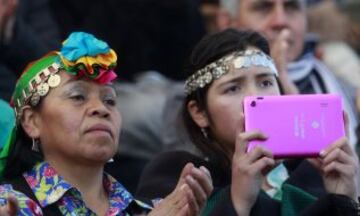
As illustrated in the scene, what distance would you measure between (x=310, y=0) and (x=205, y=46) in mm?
3595

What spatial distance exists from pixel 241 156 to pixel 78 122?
691 mm

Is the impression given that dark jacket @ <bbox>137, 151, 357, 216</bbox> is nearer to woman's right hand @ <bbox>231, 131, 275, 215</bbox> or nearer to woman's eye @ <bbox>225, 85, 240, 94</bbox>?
woman's right hand @ <bbox>231, 131, 275, 215</bbox>

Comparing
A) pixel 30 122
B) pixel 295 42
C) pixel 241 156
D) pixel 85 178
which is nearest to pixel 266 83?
pixel 241 156

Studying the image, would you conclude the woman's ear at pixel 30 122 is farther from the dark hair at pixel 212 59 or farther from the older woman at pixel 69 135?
the dark hair at pixel 212 59

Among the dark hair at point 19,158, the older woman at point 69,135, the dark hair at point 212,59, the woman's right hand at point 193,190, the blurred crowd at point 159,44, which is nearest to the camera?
the woman's right hand at point 193,190

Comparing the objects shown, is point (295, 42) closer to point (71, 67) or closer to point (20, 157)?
point (71, 67)

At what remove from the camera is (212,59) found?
18.1ft

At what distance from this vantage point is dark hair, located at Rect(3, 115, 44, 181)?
503 centimetres

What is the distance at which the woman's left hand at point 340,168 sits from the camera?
4812 millimetres

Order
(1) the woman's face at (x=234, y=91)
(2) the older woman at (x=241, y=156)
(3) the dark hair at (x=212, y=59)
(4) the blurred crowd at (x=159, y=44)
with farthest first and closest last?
(4) the blurred crowd at (x=159, y=44), (3) the dark hair at (x=212, y=59), (1) the woman's face at (x=234, y=91), (2) the older woman at (x=241, y=156)

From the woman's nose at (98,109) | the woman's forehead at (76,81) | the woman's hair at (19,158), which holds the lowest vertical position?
the woman's hair at (19,158)

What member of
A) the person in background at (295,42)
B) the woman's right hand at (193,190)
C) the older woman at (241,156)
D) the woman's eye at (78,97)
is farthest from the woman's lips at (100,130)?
the person in background at (295,42)

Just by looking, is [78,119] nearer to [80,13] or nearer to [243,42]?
[243,42]

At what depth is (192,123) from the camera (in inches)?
223
